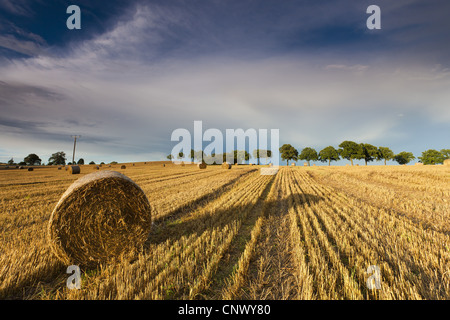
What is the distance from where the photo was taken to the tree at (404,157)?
92.2 meters

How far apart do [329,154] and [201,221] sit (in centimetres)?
9874

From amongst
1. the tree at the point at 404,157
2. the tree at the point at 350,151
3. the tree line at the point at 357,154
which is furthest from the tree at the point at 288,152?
the tree at the point at 404,157

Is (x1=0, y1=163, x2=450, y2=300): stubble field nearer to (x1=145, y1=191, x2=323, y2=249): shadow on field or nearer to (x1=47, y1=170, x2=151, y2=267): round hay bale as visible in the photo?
(x1=145, y1=191, x2=323, y2=249): shadow on field

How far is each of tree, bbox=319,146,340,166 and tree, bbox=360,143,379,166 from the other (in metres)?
10.0

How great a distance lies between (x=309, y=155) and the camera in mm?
101188

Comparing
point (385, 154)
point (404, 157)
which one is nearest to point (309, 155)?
point (385, 154)

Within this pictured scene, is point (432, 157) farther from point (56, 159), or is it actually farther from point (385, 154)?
point (56, 159)

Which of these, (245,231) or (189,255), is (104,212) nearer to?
(189,255)

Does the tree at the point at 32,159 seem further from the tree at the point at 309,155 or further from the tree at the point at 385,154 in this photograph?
the tree at the point at 385,154

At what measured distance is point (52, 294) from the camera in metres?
3.23

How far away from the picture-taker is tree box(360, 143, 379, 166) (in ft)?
271

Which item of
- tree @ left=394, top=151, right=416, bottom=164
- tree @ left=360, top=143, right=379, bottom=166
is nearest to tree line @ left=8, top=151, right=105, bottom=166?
tree @ left=360, top=143, right=379, bottom=166
